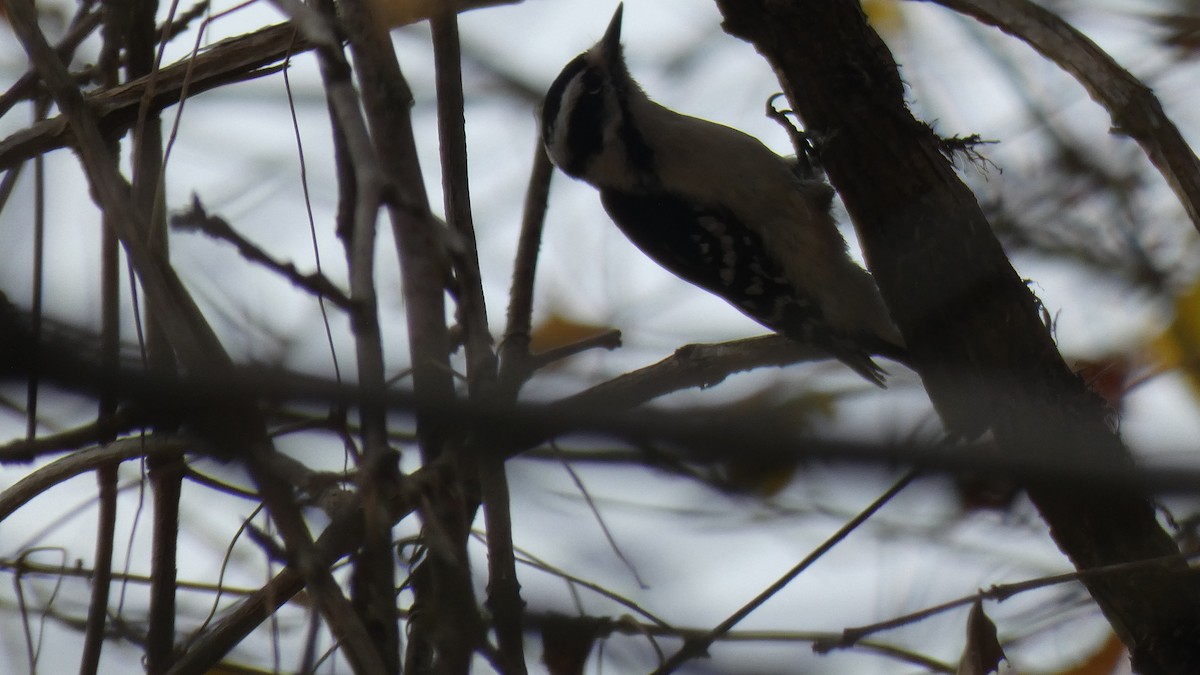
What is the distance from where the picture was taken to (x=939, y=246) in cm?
331

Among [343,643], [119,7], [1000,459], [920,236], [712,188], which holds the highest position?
[712,188]

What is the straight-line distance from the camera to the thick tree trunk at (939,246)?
3225 mm

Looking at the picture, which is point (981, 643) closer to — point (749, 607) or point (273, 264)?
point (749, 607)

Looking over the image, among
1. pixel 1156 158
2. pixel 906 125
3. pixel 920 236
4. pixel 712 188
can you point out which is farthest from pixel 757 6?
pixel 712 188

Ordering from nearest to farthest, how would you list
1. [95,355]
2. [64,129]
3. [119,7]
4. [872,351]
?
[95,355] < [64,129] < [119,7] < [872,351]

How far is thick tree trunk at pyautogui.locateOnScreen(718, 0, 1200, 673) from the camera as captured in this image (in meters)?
3.22

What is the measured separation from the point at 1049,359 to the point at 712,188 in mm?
1838

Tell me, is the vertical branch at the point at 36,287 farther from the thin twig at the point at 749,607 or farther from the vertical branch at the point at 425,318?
the thin twig at the point at 749,607

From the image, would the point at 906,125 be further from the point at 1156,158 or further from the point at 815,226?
the point at 815,226

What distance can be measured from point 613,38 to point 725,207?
0.93m

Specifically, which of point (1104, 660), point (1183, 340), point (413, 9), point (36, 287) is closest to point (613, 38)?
point (413, 9)

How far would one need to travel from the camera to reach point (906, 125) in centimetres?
333

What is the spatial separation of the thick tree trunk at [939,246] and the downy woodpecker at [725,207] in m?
1.20

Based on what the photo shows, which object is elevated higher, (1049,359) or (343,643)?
→ (1049,359)
